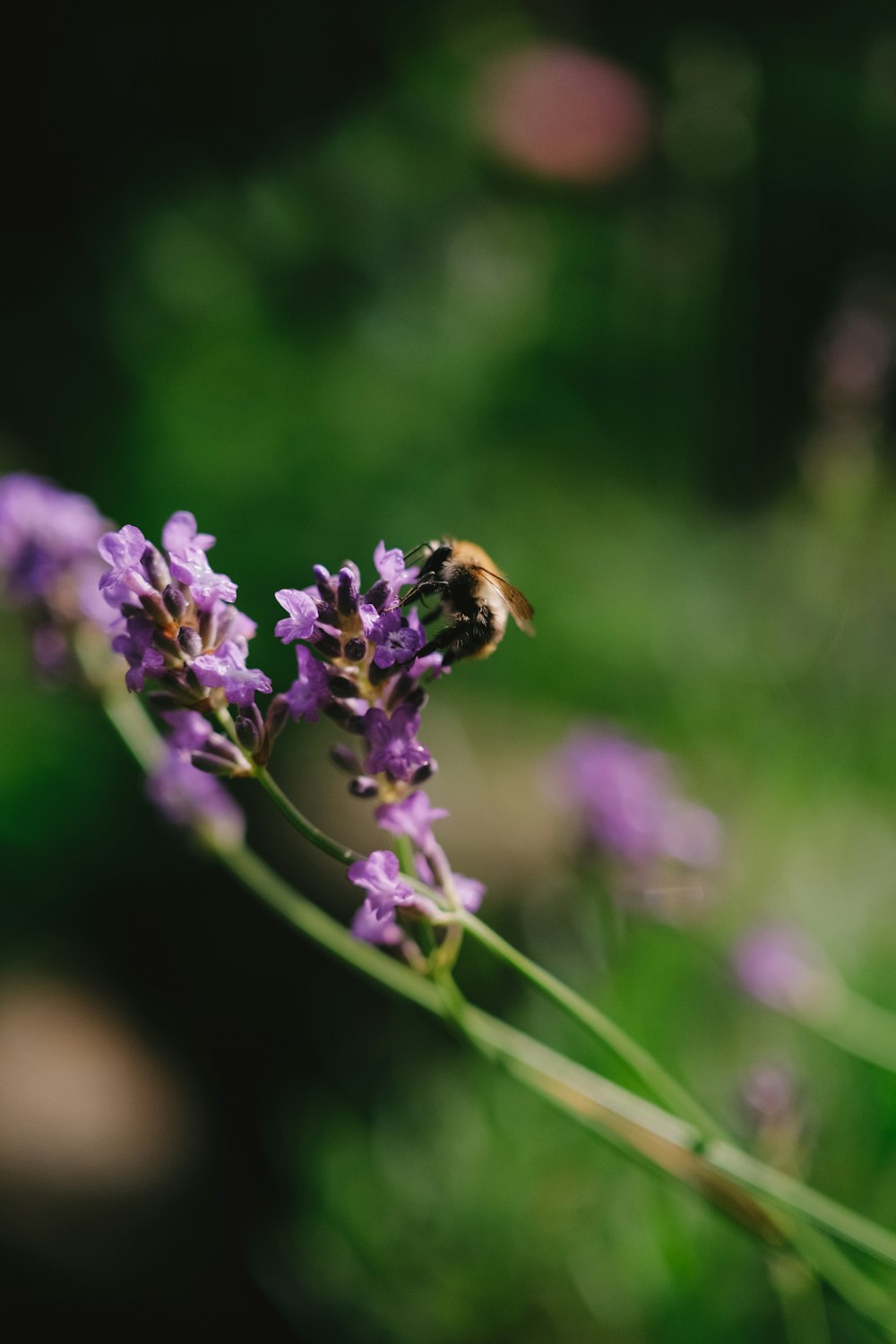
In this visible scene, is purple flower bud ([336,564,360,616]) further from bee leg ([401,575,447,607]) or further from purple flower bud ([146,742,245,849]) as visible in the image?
purple flower bud ([146,742,245,849])

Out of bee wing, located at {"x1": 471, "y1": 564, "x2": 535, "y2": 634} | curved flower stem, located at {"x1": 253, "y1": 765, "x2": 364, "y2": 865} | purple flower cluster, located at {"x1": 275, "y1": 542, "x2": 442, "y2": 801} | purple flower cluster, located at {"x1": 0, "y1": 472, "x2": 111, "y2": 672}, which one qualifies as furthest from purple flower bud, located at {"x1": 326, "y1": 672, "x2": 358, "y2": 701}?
purple flower cluster, located at {"x1": 0, "y1": 472, "x2": 111, "y2": 672}

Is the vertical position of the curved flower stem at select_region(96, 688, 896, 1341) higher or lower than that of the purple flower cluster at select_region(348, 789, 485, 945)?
lower

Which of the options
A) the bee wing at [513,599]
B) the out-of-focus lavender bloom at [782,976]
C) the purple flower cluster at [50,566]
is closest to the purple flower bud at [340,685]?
the bee wing at [513,599]

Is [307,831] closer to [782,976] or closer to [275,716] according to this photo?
[275,716]

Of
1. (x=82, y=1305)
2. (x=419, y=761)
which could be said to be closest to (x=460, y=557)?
(x=419, y=761)

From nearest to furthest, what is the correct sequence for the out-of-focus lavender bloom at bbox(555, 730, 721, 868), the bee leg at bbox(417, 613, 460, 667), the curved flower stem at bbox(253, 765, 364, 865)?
1. the curved flower stem at bbox(253, 765, 364, 865)
2. the bee leg at bbox(417, 613, 460, 667)
3. the out-of-focus lavender bloom at bbox(555, 730, 721, 868)

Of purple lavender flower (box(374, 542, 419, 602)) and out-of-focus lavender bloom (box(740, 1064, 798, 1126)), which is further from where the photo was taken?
out-of-focus lavender bloom (box(740, 1064, 798, 1126))
